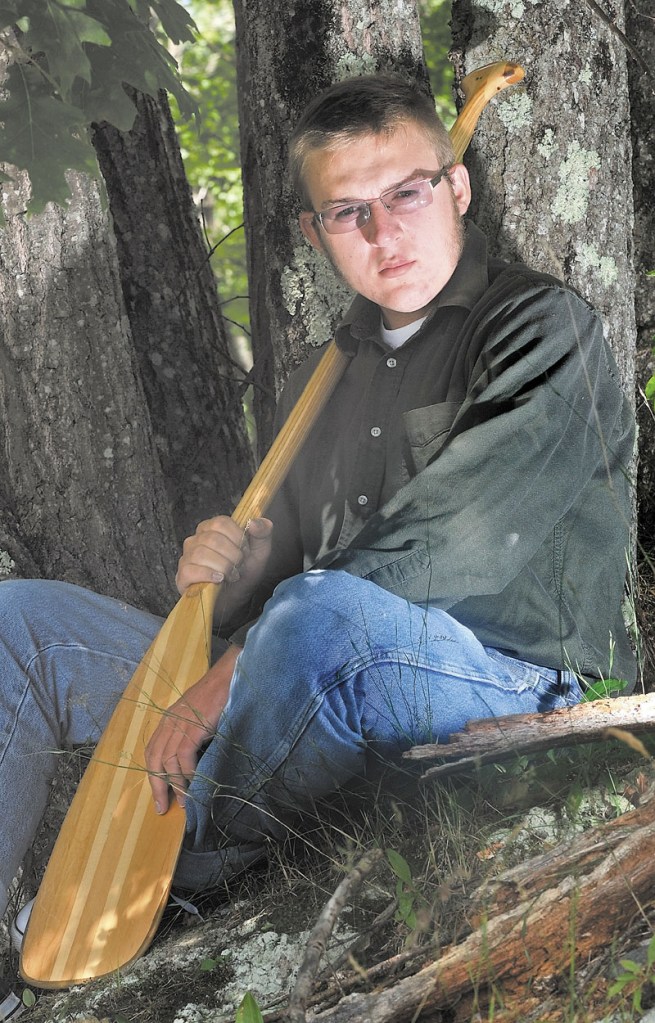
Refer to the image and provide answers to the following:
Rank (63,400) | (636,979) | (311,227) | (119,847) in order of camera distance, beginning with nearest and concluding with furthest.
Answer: (636,979) → (119,847) → (311,227) → (63,400)

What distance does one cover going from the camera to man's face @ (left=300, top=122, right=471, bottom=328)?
7.69 feet

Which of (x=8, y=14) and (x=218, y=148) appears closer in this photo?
(x=8, y=14)

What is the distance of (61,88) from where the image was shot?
2594mm

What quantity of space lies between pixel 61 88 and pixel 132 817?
1946mm

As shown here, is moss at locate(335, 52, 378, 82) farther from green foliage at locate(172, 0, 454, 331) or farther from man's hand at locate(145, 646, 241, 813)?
green foliage at locate(172, 0, 454, 331)

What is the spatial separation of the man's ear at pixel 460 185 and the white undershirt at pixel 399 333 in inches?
12.1

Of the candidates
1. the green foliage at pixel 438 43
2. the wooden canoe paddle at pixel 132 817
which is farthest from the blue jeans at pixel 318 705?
the green foliage at pixel 438 43

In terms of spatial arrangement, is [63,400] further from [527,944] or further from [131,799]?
[527,944]

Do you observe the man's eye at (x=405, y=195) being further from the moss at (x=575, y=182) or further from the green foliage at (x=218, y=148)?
the green foliage at (x=218, y=148)

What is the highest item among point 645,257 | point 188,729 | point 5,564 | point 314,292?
point 314,292

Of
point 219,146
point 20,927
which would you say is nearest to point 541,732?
point 20,927

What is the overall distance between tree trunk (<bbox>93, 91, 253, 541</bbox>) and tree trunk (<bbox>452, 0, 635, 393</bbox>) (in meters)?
1.18

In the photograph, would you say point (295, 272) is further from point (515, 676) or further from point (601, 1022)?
point (601, 1022)

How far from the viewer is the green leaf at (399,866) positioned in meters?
1.71
